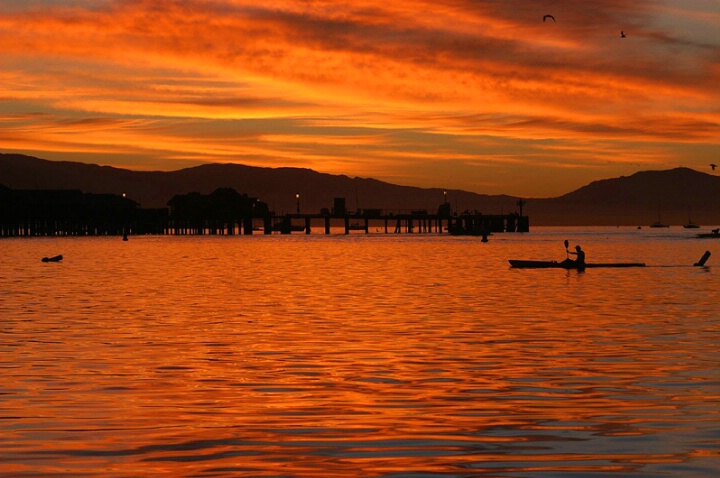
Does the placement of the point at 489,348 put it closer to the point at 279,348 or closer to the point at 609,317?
the point at 279,348

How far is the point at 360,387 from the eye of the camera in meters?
22.9

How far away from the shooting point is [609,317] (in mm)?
40969

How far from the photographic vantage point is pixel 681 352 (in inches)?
1156

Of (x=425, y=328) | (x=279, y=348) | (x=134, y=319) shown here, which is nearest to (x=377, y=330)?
(x=425, y=328)

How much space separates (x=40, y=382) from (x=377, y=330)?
1391cm

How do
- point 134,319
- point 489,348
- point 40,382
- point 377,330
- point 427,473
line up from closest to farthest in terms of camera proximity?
point 427,473 < point 40,382 < point 489,348 < point 377,330 < point 134,319

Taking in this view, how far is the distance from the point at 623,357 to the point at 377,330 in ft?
31.2

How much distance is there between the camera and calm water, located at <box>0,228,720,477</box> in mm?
15867

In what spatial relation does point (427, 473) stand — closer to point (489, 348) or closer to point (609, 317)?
point (489, 348)

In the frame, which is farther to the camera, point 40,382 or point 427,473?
point 40,382

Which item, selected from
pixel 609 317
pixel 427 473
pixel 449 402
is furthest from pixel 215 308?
pixel 427 473

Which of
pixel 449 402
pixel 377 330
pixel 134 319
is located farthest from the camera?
pixel 134 319

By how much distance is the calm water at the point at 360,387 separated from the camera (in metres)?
15.9

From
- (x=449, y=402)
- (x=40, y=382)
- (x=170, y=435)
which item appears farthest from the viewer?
(x=40, y=382)
